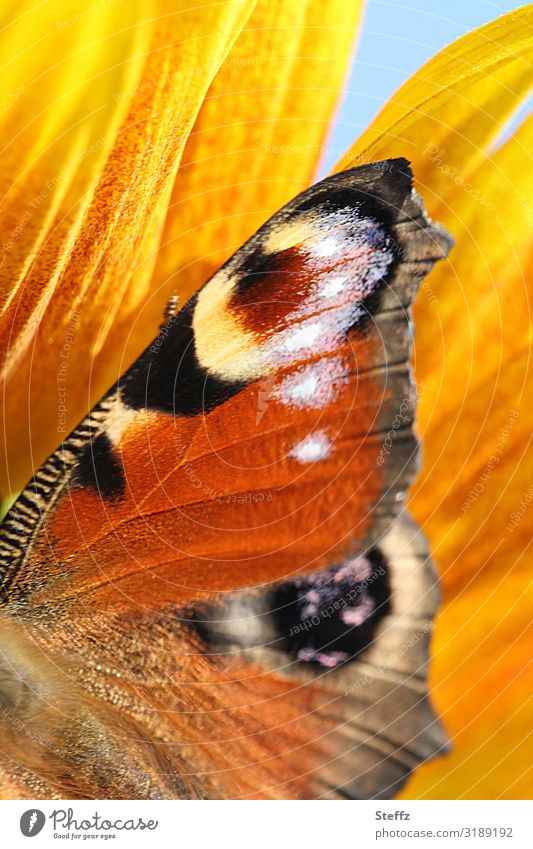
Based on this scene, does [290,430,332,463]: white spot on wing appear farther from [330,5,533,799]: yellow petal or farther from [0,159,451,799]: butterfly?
[330,5,533,799]: yellow petal

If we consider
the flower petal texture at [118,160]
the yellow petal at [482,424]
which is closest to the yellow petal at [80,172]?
the flower petal texture at [118,160]

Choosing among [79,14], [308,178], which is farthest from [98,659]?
[79,14]

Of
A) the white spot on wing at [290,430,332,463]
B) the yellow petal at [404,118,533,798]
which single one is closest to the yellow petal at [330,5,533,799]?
the yellow petal at [404,118,533,798]

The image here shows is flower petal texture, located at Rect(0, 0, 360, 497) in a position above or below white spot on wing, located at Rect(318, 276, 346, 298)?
above

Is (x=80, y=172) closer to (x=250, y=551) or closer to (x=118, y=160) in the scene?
(x=118, y=160)

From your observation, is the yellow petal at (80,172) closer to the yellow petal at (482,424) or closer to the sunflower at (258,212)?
the sunflower at (258,212)

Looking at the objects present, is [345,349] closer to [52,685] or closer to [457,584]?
[457,584]

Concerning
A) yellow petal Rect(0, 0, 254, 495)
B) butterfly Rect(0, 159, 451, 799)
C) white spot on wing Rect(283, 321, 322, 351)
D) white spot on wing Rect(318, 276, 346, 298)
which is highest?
yellow petal Rect(0, 0, 254, 495)
